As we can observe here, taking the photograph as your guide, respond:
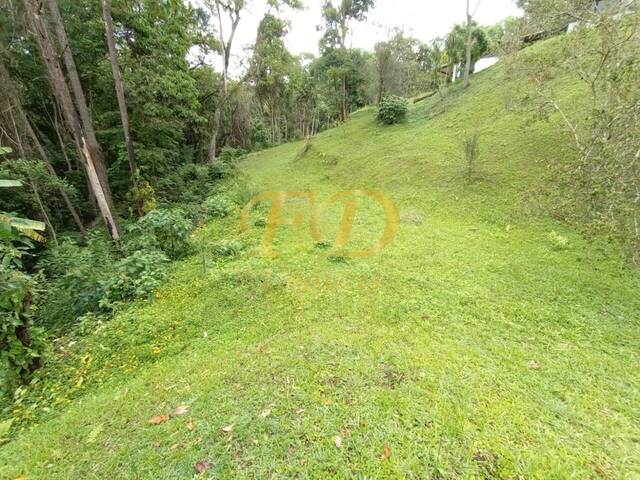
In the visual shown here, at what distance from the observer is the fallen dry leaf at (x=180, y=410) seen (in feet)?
7.74

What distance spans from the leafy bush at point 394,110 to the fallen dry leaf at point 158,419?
15.7m

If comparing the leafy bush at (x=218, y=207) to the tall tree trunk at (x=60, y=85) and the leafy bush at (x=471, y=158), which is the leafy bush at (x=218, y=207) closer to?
the tall tree trunk at (x=60, y=85)

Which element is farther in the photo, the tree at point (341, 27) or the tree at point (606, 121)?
the tree at point (341, 27)

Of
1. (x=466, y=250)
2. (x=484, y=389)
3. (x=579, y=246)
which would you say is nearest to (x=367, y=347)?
(x=484, y=389)

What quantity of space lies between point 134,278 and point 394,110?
1454cm

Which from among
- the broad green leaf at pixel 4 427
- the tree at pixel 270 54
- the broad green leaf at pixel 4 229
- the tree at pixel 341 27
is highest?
the tree at pixel 341 27

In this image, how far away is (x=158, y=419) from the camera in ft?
7.63

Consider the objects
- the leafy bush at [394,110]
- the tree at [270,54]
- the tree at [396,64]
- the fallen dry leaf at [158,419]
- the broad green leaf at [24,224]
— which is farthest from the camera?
the tree at [396,64]

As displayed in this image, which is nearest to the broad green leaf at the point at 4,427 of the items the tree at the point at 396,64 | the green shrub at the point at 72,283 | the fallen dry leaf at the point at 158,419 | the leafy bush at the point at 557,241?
the fallen dry leaf at the point at 158,419

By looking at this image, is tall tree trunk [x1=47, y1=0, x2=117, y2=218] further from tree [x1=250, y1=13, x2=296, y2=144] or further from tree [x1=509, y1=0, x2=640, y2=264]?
tree [x1=509, y1=0, x2=640, y2=264]

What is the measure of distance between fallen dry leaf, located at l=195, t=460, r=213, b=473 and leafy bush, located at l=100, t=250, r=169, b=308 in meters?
3.08

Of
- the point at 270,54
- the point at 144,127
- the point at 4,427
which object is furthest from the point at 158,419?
the point at 270,54

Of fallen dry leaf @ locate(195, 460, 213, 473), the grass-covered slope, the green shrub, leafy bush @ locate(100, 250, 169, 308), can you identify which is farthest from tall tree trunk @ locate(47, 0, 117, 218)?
fallen dry leaf @ locate(195, 460, 213, 473)

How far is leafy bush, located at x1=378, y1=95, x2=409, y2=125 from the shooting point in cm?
1477
